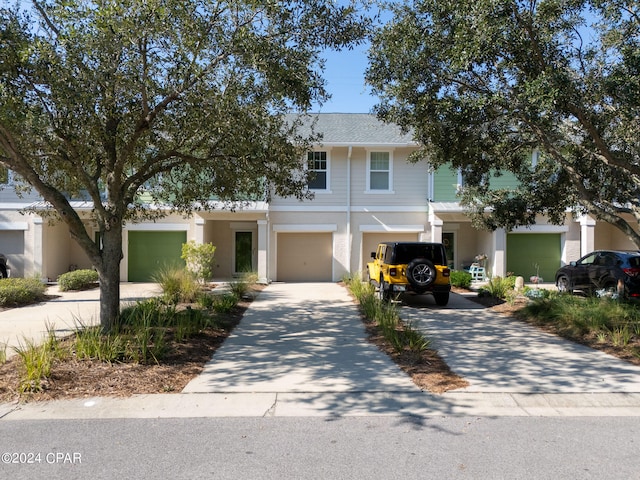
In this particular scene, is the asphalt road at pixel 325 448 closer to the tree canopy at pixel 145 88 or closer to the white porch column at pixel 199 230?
the tree canopy at pixel 145 88

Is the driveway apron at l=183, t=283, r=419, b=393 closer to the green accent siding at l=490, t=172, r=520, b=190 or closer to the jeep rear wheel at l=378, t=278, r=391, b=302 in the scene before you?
the jeep rear wheel at l=378, t=278, r=391, b=302

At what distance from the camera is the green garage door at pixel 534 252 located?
19250mm

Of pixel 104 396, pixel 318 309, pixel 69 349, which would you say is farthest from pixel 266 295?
pixel 104 396

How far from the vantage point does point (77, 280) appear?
15125 mm

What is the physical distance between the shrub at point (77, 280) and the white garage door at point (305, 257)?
6.84 m

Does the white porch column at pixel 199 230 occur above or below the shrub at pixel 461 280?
above

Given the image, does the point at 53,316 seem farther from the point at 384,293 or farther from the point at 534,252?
the point at 534,252

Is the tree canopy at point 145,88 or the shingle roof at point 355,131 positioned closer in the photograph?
the tree canopy at point 145,88

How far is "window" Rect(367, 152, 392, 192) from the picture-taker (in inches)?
710

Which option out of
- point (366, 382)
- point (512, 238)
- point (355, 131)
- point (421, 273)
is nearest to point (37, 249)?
point (355, 131)

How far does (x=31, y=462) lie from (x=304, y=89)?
5.88m

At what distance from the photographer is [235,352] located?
7402 mm

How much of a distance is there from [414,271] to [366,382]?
6.17 meters

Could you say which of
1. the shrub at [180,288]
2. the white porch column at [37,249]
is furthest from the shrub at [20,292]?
the white porch column at [37,249]
